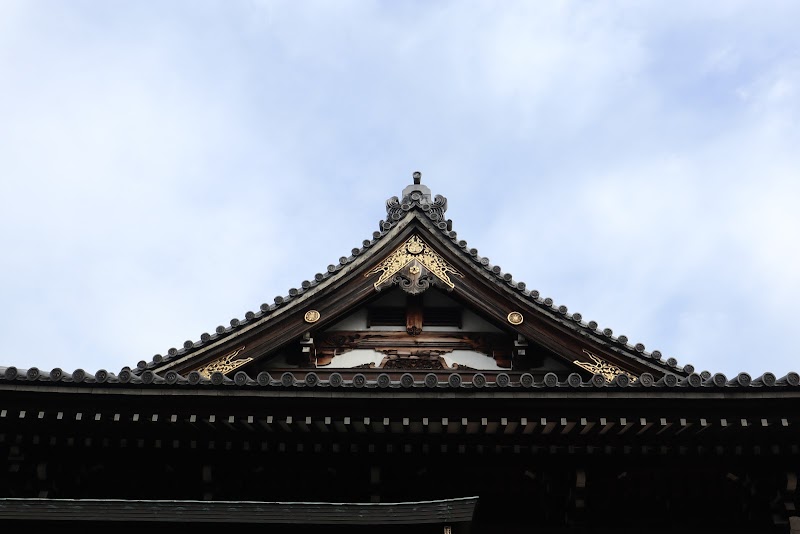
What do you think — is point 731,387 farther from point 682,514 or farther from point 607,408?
point 682,514

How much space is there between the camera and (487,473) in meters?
7.47

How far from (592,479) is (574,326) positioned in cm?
226

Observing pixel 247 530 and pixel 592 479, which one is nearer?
pixel 247 530

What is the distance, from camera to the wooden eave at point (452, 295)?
29.0ft

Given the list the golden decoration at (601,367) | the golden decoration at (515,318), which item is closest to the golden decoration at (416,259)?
the golden decoration at (515,318)

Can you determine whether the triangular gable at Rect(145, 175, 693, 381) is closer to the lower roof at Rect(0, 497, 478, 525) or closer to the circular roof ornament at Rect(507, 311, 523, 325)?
the circular roof ornament at Rect(507, 311, 523, 325)

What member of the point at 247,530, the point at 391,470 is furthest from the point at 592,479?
the point at 247,530

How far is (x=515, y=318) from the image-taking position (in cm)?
941

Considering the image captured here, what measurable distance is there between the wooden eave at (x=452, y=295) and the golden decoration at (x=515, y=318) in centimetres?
6

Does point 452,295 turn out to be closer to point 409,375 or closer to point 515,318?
point 515,318

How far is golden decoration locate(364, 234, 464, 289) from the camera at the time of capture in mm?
9961

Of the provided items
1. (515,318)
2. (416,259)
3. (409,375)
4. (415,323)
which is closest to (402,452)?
(409,375)

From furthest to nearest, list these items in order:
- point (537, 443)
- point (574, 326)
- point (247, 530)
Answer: point (574, 326) → point (537, 443) → point (247, 530)

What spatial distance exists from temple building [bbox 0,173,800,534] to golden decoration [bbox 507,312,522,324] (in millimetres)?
1644
